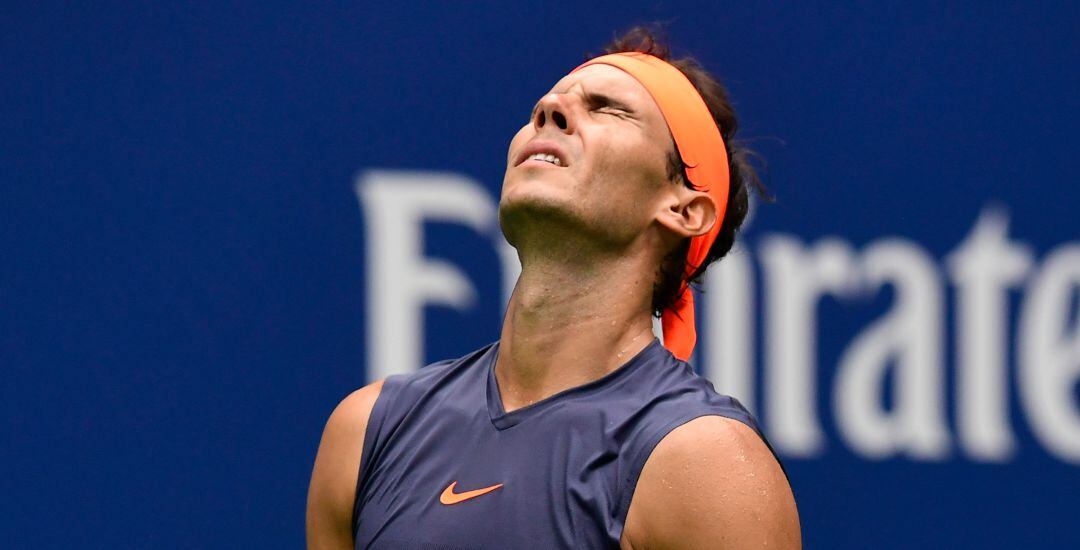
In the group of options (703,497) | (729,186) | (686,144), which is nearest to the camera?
(703,497)

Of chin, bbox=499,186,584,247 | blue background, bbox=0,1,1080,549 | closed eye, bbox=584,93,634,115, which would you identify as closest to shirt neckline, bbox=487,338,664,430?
chin, bbox=499,186,584,247

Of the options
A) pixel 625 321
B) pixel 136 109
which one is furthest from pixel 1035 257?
pixel 136 109

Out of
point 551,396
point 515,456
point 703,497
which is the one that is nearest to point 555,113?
point 551,396

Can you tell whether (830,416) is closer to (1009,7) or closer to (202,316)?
(1009,7)

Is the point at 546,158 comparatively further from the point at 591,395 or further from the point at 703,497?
the point at 703,497

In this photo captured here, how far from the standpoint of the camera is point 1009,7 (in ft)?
11.4

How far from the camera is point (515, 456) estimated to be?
205cm

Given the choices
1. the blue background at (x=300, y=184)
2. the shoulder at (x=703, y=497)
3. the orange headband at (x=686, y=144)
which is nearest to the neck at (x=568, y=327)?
the orange headband at (x=686, y=144)

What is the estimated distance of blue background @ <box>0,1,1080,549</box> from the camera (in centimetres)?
346

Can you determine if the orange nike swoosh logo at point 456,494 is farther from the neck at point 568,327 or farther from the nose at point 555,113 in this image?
the nose at point 555,113

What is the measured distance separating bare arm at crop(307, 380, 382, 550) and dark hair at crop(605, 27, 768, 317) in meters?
0.48

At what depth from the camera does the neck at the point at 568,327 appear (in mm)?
2172

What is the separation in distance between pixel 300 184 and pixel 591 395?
168cm

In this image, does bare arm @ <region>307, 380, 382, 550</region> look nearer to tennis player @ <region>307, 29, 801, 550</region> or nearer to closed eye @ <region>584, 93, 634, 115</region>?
tennis player @ <region>307, 29, 801, 550</region>
